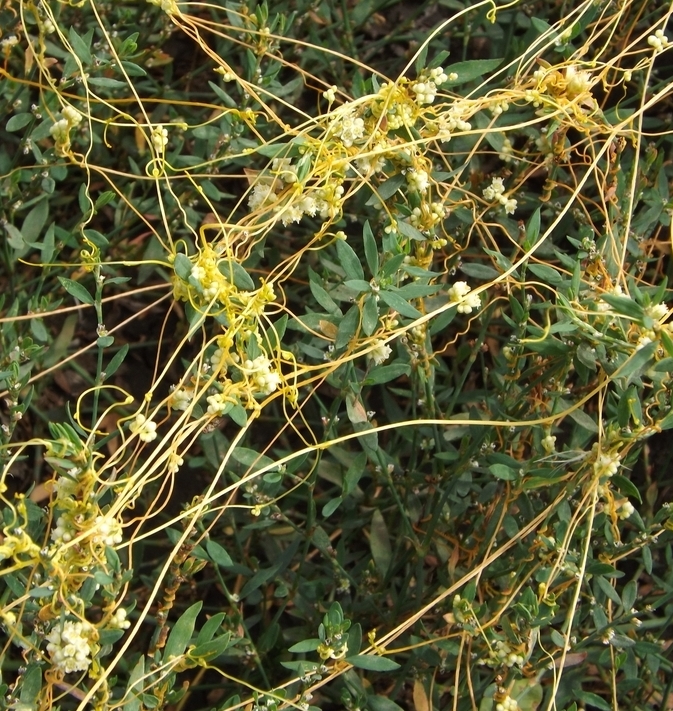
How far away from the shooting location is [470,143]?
149cm

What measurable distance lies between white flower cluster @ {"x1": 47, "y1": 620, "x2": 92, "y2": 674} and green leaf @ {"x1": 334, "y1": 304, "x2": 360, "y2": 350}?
18.1 inches

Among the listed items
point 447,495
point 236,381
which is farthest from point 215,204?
point 447,495

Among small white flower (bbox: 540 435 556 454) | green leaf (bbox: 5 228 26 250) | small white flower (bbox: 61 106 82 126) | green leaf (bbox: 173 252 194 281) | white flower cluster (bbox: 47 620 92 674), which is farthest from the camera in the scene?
green leaf (bbox: 5 228 26 250)

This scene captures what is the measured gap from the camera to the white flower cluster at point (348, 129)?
4.20 feet

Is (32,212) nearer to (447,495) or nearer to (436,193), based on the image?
(436,193)

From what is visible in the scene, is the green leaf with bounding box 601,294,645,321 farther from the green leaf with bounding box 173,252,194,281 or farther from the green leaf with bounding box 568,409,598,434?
the green leaf with bounding box 173,252,194,281

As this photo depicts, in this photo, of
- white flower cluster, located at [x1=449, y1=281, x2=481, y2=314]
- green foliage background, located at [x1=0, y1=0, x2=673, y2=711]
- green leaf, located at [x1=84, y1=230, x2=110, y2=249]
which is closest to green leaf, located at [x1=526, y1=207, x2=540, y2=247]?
green foliage background, located at [x1=0, y1=0, x2=673, y2=711]

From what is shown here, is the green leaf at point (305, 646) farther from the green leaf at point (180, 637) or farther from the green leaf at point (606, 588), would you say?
the green leaf at point (606, 588)

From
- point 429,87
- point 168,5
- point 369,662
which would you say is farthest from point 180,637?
point 168,5

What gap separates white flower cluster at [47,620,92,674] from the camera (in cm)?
104

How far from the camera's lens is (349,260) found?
3.88ft

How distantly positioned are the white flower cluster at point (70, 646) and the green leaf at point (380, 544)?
Result: 50cm

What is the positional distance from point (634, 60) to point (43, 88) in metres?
1.07

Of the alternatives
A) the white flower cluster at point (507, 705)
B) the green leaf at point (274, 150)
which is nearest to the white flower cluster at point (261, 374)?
the green leaf at point (274, 150)
